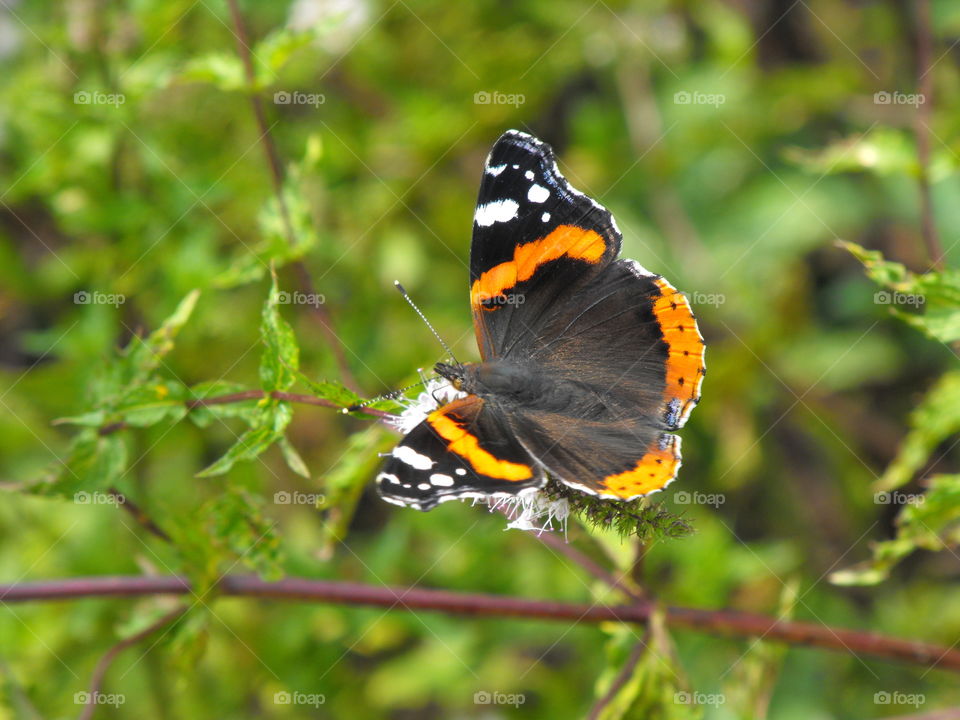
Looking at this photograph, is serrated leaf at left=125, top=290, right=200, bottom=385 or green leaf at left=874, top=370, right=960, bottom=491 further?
green leaf at left=874, top=370, right=960, bottom=491

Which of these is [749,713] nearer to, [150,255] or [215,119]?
[150,255]

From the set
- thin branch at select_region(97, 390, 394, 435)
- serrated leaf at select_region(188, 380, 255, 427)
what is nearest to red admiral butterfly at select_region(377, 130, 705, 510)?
thin branch at select_region(97, 390, 394, 435)

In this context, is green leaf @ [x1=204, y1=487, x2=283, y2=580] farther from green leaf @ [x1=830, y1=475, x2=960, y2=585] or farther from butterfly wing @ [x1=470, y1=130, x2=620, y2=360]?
green leaf @ [x1=830, y1=475, x2=960, y2=585]

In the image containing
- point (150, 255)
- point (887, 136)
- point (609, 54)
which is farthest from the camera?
point (609, 54)

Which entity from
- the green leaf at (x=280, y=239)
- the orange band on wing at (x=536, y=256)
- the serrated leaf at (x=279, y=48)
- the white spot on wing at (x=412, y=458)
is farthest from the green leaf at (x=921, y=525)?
the serrated leaf at (x=279, y=48)

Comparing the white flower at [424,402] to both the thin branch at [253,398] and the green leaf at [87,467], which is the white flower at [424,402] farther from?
the green leaf at [87,467]

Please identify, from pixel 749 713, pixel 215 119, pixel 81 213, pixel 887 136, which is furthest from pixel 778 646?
pixel 215 119
